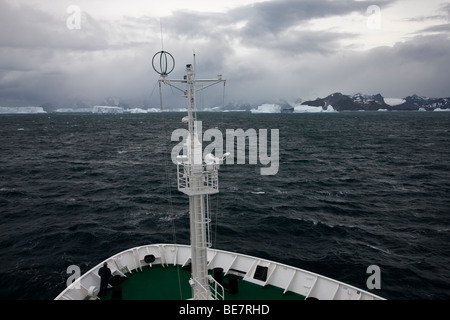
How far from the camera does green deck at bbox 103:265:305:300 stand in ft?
59.6

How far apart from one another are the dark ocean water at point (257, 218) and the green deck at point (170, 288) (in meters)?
9.27

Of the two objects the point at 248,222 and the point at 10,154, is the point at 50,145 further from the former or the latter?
the point at 248,222

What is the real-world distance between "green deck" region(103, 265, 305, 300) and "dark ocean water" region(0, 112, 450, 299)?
927 cm

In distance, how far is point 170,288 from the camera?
1895cm

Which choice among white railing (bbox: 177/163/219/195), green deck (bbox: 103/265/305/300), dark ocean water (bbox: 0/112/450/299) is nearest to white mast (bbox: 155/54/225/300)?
white railing (bbox: 177/163/219/195)

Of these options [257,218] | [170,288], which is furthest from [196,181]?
[257,218]

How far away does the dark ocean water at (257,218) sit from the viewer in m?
28.2

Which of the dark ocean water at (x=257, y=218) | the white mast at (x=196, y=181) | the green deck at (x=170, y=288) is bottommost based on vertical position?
the dark ocean water at (x=257, y=218)

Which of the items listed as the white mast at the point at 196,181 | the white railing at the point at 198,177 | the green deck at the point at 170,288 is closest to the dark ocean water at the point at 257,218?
the green deck at the point at 170,288

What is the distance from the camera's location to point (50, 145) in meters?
100

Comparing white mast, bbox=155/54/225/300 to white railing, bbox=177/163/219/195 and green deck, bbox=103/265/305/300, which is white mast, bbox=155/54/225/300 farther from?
green deck, bbox=103/265/305/300

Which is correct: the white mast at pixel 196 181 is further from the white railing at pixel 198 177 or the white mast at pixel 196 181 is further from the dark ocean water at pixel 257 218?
the dark ocean water at pixel 257 218

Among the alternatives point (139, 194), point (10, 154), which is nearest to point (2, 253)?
point (139, 194)

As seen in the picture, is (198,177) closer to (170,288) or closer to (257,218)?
(170,288)
